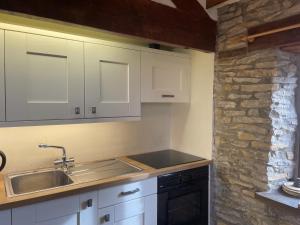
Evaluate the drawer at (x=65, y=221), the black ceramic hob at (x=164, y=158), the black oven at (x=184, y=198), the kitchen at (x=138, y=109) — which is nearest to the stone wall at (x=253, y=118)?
the kitchen at (x=138, y=109)

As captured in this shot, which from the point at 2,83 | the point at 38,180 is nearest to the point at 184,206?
the point at 38,180

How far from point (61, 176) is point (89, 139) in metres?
0.41

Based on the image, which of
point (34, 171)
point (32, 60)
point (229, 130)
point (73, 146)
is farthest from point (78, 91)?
point (229, 130)

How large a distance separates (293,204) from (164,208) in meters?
0.93

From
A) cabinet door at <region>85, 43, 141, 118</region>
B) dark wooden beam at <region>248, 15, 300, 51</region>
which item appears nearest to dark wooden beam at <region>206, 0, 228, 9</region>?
dark wooden beam at <region>248, 15, 300, 51</region>

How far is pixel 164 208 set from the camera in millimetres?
1946

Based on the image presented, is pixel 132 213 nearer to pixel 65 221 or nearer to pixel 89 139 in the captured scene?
pixel 65 221

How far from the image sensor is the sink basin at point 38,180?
1.71 metres

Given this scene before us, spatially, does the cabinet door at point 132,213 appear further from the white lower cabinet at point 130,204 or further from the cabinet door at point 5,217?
the cabinet door at point 5,217

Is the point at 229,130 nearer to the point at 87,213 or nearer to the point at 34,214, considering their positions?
the point at 87,213

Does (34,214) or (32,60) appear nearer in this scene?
(34,214)

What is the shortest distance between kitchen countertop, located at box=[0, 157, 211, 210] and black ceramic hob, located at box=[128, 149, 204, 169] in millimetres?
82

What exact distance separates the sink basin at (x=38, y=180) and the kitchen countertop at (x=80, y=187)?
10 cm

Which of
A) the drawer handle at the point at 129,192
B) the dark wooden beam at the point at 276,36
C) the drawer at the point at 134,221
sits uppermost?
the dark wooden beam at the point at 276,36
